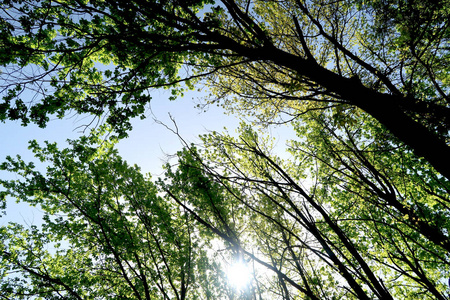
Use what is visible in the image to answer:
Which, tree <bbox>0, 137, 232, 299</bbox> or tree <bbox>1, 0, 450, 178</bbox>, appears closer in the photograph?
tree <bbox>1, 0, 450, 178</bbox>

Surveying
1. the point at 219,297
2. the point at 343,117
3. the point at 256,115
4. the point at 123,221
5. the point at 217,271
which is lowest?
the point at 343,117

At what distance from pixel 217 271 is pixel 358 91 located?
13081mm

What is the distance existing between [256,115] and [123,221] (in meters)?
6.65

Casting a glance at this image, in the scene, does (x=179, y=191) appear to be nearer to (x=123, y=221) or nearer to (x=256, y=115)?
(x=123, y=221)

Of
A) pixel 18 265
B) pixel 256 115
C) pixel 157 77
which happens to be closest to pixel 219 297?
pixel 18 265

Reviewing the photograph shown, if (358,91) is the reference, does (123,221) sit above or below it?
above

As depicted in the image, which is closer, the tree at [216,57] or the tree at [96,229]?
the tree at [216,57]

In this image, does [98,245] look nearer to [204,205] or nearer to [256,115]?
[204,205]

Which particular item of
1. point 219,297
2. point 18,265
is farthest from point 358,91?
point 219,297

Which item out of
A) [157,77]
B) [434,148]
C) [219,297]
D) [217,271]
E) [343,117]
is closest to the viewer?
[434,148]

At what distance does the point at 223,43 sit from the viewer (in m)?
3.26

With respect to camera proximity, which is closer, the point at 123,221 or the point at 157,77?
the point at 157,77

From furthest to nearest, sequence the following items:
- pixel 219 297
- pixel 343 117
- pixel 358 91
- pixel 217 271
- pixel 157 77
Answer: pixel 219 297 < pixel 217 271 < pixel 157 77 < pixel 343 117 < pixel 358 91

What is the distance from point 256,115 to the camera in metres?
7.37
